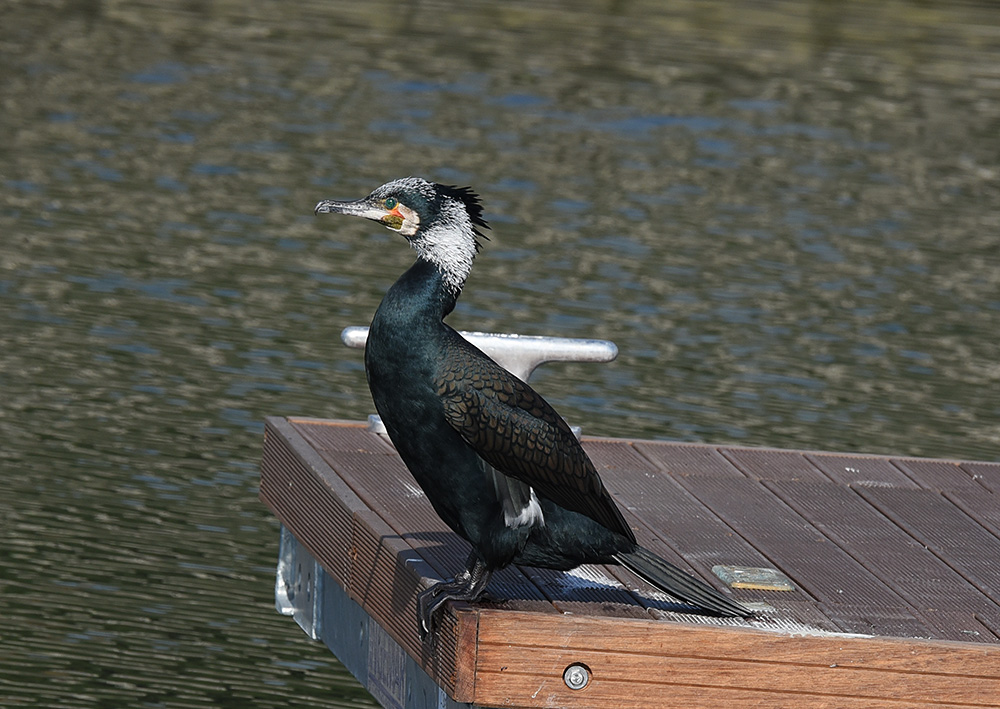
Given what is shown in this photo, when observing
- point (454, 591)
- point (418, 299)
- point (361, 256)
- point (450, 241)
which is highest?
point (450, 241)

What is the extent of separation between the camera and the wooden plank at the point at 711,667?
404 centimetres

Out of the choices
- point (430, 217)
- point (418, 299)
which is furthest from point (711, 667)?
point (430, 217)

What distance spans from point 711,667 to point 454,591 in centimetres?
62

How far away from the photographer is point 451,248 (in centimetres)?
410

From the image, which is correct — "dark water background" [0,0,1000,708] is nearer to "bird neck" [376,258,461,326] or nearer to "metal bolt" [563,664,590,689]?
"metal bolt" [563,664,590,689]

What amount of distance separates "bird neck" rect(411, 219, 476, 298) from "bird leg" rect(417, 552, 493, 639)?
2.02 feet

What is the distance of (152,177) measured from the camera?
13.1 m

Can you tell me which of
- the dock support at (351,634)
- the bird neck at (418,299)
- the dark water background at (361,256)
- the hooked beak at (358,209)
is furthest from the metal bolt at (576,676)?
the dark water background at (361,256)

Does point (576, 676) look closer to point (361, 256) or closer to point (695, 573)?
point (695, 573)

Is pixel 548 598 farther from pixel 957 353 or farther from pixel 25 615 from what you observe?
pixel 957 353

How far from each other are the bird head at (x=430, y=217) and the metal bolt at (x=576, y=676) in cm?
91

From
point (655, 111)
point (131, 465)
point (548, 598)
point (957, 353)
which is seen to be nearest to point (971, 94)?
point (655, 111)

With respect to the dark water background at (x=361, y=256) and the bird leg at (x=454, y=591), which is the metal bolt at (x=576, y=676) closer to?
the bird leg at (x=454, y=591)

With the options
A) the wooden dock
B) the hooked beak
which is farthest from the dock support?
the hooked beak
